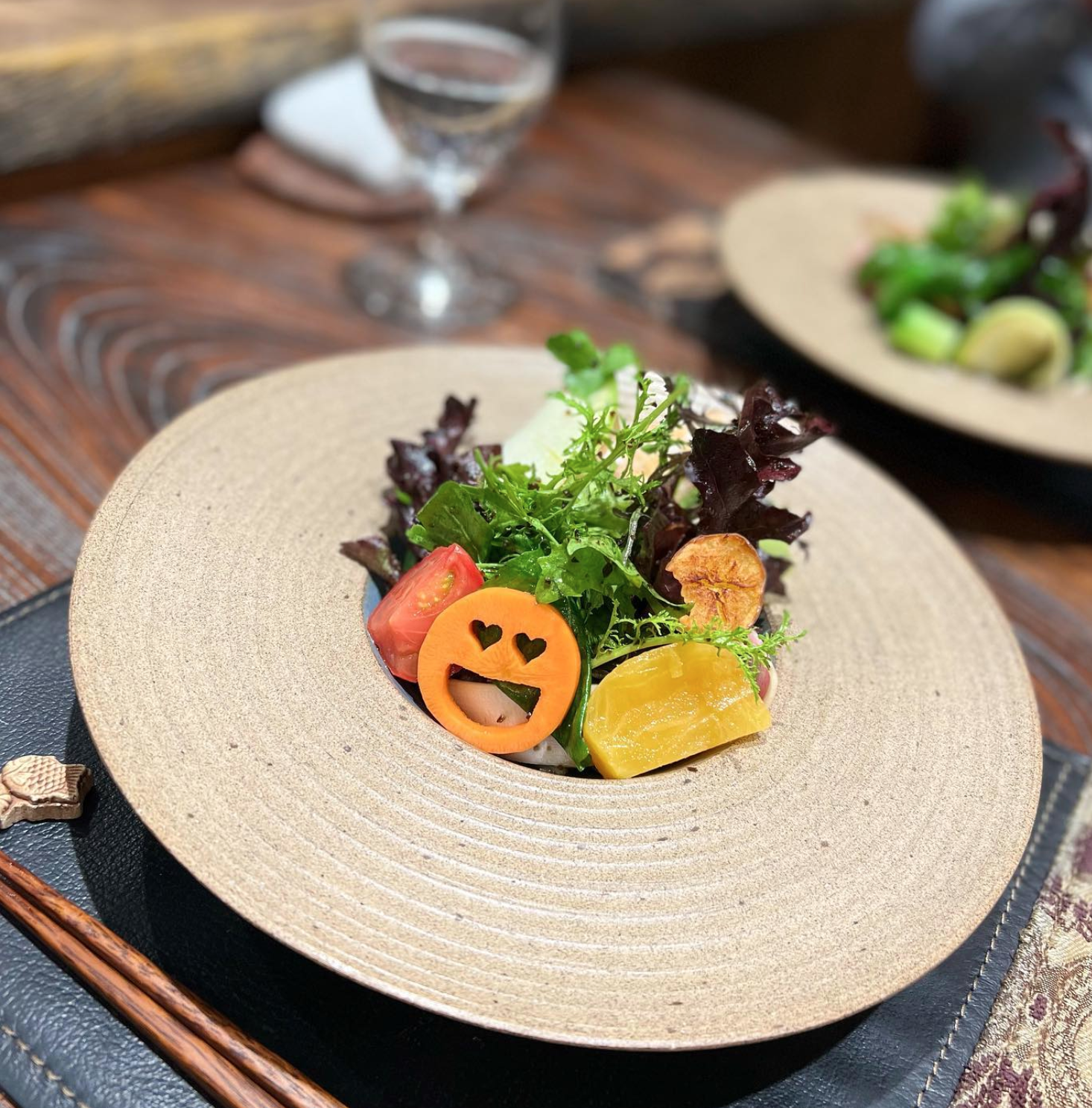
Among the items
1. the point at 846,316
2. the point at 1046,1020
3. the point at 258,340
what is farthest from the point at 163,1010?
the point at 846,316

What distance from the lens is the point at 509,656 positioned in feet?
3.46

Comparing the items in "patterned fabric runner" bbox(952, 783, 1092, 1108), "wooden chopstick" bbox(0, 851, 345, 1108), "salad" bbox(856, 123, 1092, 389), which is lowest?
"patterned fabric runner" bbox(952, 783, 1092, 1108)

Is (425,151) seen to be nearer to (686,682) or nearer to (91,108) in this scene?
(91,108)

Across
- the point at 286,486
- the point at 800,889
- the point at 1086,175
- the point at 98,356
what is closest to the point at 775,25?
the point at 1086,175

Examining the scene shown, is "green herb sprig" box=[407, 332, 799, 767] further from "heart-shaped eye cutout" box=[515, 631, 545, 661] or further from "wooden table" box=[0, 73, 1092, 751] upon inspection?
"wooden table" box=[0, 73, 1092, 751]

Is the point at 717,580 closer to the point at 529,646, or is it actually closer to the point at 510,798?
the point at 529,646

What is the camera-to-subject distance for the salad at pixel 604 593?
3.47 ft

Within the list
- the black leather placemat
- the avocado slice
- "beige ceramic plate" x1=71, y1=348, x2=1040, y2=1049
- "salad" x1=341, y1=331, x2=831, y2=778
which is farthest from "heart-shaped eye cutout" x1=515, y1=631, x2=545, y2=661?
the avocado slice

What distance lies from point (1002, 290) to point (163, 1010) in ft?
6.28

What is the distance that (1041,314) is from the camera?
1961 millimetres

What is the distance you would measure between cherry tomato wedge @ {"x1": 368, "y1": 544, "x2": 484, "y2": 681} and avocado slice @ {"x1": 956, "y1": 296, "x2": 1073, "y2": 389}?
4.05 ft

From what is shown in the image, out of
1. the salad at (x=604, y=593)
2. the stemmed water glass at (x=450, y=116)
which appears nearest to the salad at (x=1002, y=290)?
Result: the stemmed water glass at (x=450, y=116)

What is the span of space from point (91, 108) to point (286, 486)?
141cm

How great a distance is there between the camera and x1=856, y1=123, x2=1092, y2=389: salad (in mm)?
1952
